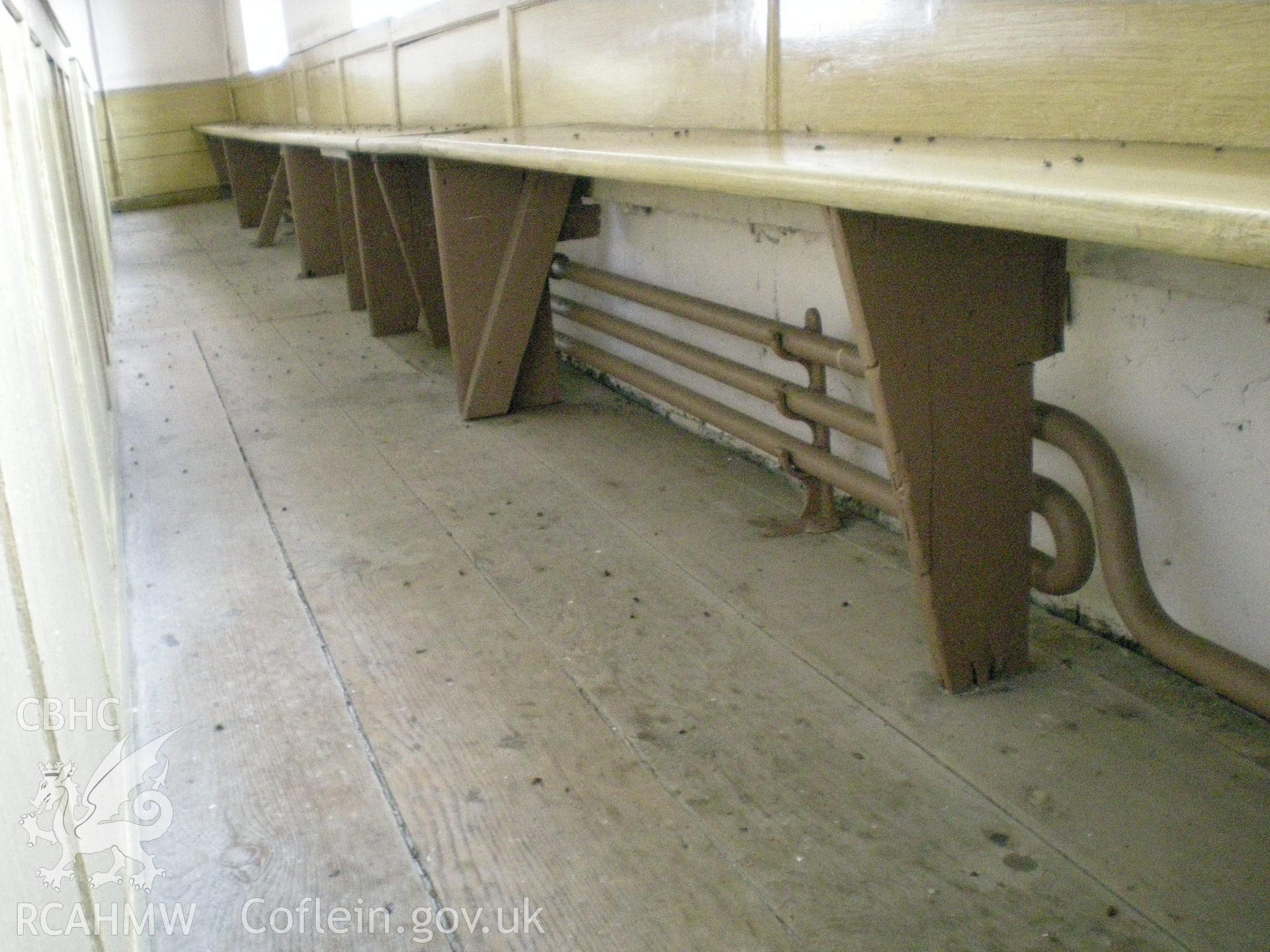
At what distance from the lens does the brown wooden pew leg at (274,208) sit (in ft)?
22.7

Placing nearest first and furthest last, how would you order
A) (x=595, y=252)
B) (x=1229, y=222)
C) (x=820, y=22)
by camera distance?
(x=1229, y=222)
(x=820, y=22)
(x=595, y=252)

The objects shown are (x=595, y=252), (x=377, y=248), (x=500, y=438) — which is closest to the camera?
(x=500, y=438)

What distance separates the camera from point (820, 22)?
225 centimetres

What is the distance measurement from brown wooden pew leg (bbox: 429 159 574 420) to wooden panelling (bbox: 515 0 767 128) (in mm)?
341

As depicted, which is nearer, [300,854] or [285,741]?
[300,854]

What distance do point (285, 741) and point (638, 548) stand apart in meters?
0.86

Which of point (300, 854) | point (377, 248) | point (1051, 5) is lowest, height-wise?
point (300, 854)

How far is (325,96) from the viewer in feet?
23.3

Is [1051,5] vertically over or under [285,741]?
over

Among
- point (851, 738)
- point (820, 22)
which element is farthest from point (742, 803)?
point (820, 22)

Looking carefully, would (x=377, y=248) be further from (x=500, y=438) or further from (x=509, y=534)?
(x=509, y=534)

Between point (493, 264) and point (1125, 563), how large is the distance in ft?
6.72

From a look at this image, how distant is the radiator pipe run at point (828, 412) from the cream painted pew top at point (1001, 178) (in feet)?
1.35

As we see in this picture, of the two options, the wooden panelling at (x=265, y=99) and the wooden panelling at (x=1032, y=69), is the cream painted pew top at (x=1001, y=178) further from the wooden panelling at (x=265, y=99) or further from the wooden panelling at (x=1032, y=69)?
the wooden panelling at (x=265, y=99)
